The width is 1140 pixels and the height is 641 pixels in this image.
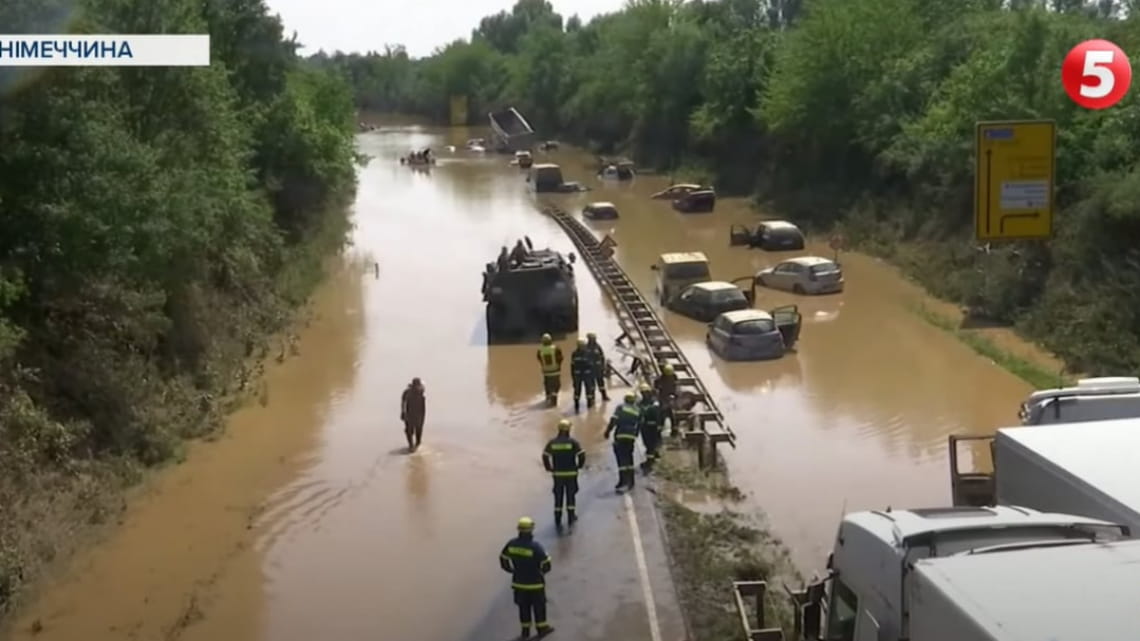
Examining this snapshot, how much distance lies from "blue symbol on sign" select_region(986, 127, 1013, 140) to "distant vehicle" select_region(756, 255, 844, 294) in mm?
15552

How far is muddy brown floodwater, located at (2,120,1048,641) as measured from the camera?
47.6 feet

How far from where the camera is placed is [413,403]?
21.1 metres

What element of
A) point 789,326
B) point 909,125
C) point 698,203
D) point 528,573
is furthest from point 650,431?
point 698,203

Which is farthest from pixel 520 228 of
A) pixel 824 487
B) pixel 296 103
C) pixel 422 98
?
pixel 422 98

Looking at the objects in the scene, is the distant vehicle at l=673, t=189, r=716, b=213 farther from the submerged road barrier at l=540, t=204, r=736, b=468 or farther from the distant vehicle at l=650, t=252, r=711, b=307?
the distant vehicle at l=650, t=252, r=711, b=307

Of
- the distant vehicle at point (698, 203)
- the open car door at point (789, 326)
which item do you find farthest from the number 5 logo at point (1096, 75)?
the distant vehicle at point (698, 203)

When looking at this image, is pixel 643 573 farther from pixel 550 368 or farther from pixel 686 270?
pixel 686 270

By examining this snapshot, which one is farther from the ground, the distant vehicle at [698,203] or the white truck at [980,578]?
the distant vehicle at [698,203]

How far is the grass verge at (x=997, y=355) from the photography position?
24938mm

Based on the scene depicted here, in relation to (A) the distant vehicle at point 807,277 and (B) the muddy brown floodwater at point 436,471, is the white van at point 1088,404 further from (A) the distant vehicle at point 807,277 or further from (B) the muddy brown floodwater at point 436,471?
(A) the distant vehicle at point 807,277

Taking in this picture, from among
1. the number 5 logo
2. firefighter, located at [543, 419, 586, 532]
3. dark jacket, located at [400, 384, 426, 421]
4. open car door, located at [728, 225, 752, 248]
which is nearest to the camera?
firefighter, located at [543, 419, 586, 532]

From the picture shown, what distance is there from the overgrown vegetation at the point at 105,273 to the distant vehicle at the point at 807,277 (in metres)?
13.7

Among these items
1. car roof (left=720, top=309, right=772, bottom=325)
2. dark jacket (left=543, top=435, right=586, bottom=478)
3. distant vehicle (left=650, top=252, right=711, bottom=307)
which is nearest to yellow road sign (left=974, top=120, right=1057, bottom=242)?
dark jacket (left=543, top=435, right=586, bottom=478)

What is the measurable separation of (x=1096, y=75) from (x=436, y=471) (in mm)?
18672
